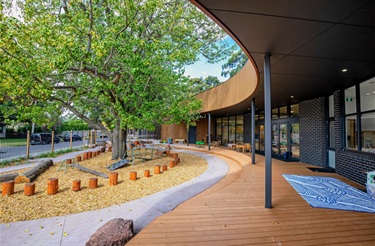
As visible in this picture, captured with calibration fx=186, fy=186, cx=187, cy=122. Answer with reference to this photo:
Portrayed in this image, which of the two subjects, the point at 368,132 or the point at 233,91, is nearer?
the point at 368,132

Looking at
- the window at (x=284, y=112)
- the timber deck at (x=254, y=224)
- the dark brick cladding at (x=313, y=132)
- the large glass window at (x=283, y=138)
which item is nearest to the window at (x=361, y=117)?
the dark brick cladding at (x=313, y=132)

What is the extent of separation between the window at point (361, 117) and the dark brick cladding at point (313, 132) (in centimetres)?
161

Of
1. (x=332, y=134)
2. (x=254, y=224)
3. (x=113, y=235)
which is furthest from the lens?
(x=332, y=134)

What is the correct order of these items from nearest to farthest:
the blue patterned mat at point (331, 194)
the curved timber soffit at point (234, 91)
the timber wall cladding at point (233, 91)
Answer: the blue patterned mat at point (331, 194)
the curved timber soffit at point (234, 91)
the timber wall cladding at point (233, 91)

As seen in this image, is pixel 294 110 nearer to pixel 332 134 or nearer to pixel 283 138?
pixel 283 138

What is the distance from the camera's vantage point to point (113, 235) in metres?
2.54

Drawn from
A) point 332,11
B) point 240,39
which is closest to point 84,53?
point 240,39

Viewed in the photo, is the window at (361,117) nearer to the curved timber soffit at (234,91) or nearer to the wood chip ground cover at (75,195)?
the curved timber soffit at (234,91)

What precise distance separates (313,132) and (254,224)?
22.9 feet

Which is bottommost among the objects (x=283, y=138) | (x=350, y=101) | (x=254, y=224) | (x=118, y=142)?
(x=254, y=224)

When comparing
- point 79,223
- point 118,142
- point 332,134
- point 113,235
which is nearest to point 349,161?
point 332,134

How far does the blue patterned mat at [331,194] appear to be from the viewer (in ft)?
12.1

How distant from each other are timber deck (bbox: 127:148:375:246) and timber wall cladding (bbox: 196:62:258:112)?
4.01 metres

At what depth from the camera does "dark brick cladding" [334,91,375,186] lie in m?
5.04
